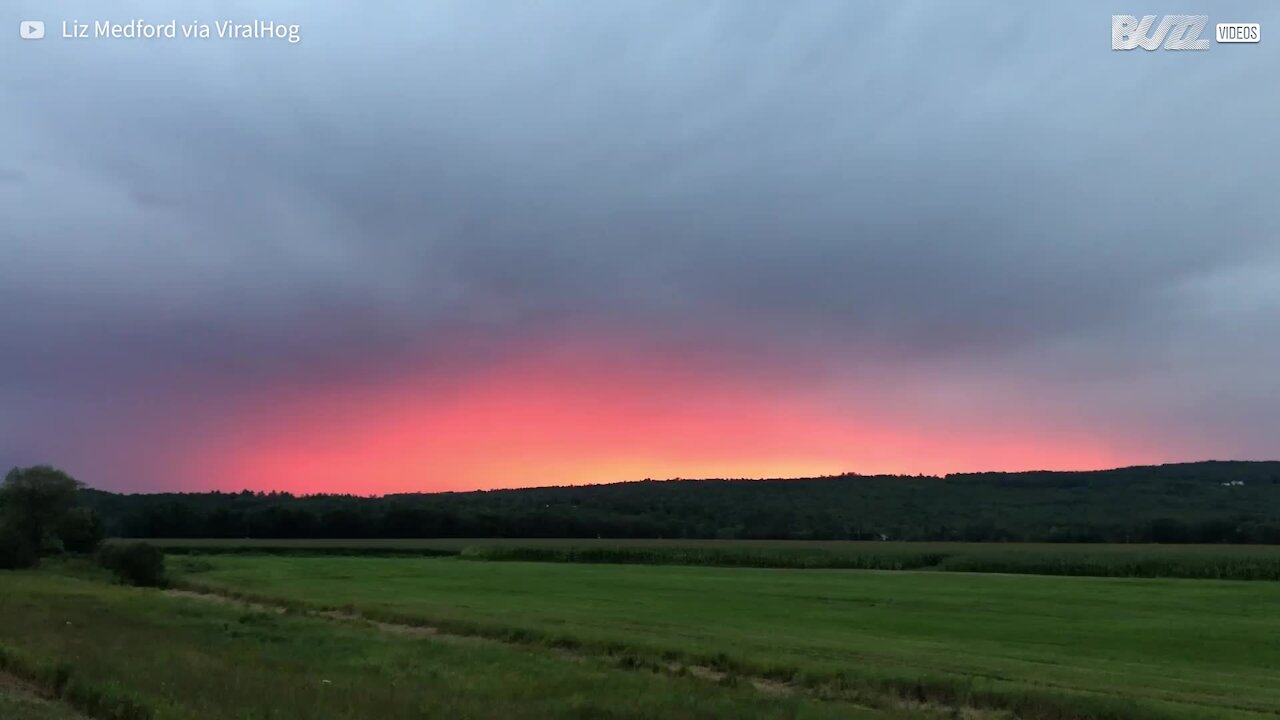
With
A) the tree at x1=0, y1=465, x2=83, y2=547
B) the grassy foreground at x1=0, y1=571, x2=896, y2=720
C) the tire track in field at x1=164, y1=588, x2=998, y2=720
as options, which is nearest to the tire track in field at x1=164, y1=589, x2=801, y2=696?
Result: the tire track in field at x1=164, y1=588, x2=998, y2=720

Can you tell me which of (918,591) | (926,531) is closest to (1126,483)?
(926,531)

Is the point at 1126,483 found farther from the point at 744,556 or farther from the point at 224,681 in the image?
the point at 224,681

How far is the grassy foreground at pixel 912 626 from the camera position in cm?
2306

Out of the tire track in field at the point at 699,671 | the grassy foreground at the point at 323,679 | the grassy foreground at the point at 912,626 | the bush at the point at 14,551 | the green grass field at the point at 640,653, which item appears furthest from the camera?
the bush at the point at 14,551

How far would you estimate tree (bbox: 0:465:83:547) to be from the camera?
82312 millimetres

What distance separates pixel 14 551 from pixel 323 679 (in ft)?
223

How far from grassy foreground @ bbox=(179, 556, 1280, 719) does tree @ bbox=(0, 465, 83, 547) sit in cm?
2337

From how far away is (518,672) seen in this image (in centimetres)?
2398

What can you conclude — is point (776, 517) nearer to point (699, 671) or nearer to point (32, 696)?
point (699, 671)

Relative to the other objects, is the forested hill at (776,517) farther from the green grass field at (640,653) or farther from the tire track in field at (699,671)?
the tire track in field at (699,671)

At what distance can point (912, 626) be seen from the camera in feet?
127

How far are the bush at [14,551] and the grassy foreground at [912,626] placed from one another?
16.5 meters

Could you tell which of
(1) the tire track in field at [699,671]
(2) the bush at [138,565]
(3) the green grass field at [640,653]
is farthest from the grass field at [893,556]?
(1) the tire track in field at [699,671]

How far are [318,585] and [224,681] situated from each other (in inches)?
1747
